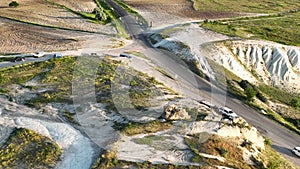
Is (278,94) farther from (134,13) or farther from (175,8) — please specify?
(175,8)

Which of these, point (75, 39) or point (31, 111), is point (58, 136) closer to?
point (31, 111)

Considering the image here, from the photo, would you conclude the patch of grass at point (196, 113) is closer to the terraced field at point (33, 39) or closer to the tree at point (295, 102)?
the tree at point (295, 102)

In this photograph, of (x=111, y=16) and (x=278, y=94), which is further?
(x=111, y=16)

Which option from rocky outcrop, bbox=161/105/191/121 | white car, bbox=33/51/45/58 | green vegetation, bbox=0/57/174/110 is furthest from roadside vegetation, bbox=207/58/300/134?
white car, bbox=33/51/45/58

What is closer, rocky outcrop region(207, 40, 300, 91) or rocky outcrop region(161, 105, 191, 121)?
rocky outcrop region(161, 105, 191, 121)

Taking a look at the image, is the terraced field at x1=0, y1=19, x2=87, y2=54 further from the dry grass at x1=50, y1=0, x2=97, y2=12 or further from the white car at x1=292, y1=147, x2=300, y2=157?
the white car at x1=292, y1=147, x2=300, y2=157

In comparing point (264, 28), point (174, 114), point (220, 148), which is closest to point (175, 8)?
point (264, 28)

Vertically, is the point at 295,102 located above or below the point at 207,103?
below

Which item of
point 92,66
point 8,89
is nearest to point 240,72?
point 92,66
